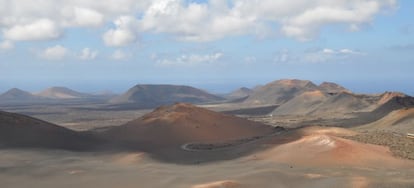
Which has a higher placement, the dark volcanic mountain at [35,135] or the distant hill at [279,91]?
the distant hill at [279,91]

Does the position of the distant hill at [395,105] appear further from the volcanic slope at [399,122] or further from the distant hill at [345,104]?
the volcanic slope at [399,122]

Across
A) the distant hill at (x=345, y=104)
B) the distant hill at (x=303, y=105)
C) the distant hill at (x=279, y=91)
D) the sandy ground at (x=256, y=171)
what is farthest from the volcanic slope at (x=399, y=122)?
the distant hill at (x=279, y=91)

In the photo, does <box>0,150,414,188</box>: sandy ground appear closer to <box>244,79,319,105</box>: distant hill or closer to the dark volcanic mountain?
the dark volcanic mountain

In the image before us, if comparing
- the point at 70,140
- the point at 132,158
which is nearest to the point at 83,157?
the point at 132,158

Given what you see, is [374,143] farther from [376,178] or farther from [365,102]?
[365,102]

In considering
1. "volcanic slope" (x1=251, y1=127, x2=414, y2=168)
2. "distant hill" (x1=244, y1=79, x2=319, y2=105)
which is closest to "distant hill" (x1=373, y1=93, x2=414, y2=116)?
"volcanic slope" (x1=251, y1=127, x2=414, y2=168)

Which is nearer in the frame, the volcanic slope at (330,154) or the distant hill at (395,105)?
the volcanic slope at (330,154)

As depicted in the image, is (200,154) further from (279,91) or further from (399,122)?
(279,91)

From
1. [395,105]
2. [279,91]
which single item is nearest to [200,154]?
[395,105]
